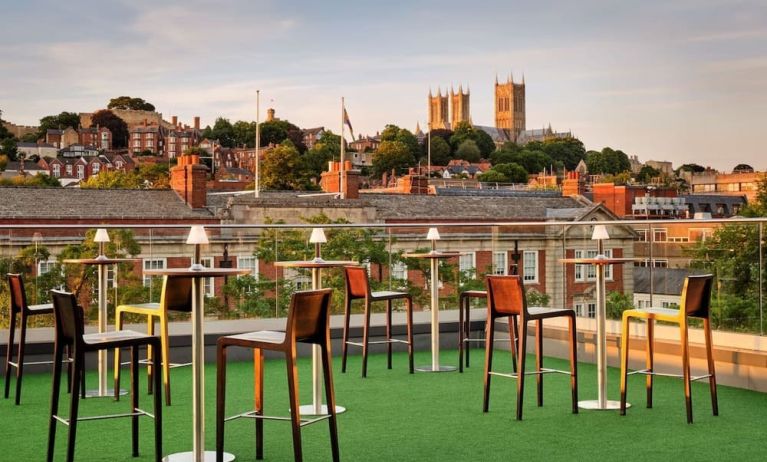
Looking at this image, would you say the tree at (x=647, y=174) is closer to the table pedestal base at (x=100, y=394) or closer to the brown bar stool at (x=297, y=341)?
the table pedestal base at (x=100, y=394)

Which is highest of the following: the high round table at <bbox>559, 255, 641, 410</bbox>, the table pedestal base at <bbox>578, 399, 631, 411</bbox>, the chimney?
the chimney

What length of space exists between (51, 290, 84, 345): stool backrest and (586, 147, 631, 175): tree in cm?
14318

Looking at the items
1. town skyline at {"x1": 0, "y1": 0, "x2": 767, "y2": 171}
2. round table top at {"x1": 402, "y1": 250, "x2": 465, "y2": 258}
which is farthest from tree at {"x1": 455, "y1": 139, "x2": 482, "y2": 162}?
round table top at {"x1": 402, "y1": 250, "x2": 465, "y2": 258}

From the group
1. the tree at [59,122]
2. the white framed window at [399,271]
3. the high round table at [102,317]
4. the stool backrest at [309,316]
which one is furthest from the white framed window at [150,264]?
the tree at [59,122]

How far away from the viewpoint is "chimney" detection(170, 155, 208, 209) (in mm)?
49594

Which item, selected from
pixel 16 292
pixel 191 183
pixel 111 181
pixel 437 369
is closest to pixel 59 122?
pixel 111 181

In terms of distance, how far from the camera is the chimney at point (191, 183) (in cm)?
4959

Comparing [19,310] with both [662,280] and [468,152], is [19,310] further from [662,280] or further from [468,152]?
[468,152]

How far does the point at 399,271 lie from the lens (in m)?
10.4

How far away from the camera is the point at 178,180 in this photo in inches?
1980

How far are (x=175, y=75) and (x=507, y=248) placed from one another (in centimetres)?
10377

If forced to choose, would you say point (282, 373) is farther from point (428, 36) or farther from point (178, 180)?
point (428, 36)

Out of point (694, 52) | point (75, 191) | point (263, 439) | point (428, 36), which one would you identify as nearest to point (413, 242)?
point (263, 439)

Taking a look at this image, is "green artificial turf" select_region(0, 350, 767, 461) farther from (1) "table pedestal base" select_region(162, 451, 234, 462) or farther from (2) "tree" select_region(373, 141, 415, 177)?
(2) "tree" select_region(373, 141, 415, 177)
